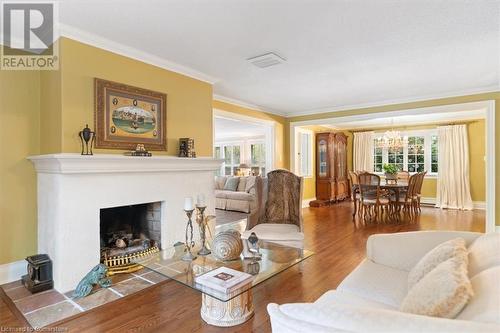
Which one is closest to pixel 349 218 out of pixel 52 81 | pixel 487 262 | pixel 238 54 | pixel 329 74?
pixel 329 74

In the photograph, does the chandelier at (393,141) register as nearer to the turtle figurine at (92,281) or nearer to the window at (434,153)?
the window at (434,153)

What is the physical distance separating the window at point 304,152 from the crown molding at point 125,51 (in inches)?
161

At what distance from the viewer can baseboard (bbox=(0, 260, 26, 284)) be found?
267 cm

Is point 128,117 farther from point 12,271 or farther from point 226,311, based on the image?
point 226,311

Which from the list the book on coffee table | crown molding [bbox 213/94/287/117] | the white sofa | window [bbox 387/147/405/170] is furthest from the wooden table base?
window [bbox 387/147/405/170]

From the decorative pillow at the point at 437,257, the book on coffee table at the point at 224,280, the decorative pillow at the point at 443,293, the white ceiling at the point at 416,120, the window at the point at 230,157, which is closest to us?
the decorative pillow at the point at 443,293

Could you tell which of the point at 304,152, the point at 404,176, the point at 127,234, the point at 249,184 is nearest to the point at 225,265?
the point at 127,234

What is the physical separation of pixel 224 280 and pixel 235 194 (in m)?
5.02

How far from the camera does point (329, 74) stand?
3824mm

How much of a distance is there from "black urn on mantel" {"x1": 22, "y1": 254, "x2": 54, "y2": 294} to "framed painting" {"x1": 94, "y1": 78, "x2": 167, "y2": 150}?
1150mm

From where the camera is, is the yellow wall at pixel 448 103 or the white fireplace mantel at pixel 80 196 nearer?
the white fireplace mantel at pixel 80 196
